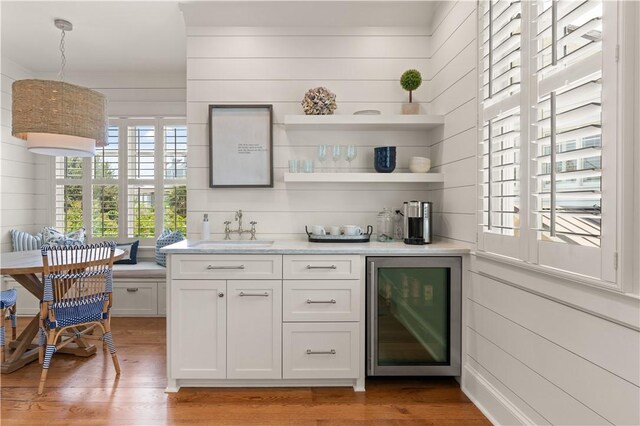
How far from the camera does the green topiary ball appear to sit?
2.78 metres

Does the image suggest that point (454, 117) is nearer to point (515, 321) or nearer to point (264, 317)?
point (515, 321)

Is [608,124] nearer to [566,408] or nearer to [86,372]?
[566,408]

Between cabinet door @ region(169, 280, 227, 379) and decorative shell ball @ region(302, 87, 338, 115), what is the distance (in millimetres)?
1408

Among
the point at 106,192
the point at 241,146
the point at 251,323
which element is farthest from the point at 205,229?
the point at 106,192

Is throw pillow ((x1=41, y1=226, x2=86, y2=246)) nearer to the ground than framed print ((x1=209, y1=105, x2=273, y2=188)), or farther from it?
nearer to the ground

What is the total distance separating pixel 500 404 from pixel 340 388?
37.3 inches

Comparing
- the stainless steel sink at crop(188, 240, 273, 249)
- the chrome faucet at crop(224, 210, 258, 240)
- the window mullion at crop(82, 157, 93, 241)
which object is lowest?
the stainless steel sink at crop(188, 240, 273, 249)

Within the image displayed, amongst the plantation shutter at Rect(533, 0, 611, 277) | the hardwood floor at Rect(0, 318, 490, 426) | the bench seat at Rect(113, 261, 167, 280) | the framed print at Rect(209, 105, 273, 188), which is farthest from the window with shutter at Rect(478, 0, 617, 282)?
the bench seat at Rect(113, 261, 167, 280)

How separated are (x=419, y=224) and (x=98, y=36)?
11.5 feet

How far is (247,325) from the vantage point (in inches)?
92.6

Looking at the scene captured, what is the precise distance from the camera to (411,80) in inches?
110

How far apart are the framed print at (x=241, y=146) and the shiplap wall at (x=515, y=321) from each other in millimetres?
1337

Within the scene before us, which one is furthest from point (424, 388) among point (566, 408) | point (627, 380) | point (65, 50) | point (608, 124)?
point (65, 50)

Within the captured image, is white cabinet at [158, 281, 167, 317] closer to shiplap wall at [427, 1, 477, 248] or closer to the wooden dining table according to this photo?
the wooden dining table
